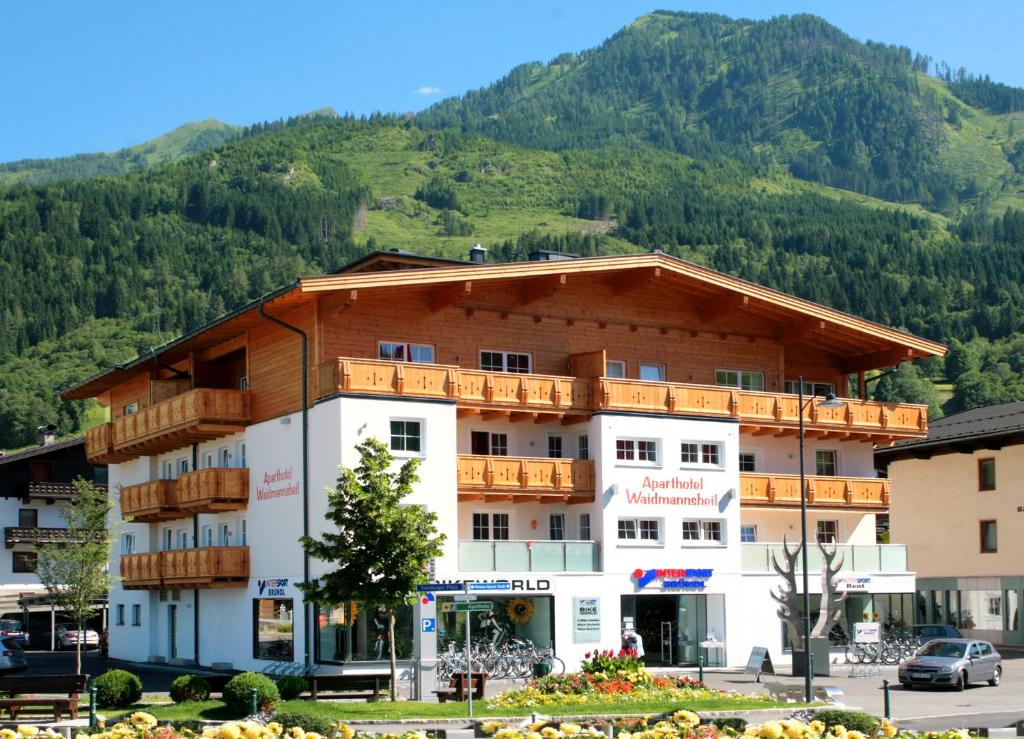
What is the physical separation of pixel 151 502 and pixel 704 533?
19.2 meters

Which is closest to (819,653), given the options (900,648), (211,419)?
(900,648)

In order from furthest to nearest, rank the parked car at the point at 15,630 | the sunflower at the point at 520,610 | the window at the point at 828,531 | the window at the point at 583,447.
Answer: the parked car at the point at 15,630
the window at the point at 828,531
the window at the point at 583,447
the sunflower at the point at 520,610

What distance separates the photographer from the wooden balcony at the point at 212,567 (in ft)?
153

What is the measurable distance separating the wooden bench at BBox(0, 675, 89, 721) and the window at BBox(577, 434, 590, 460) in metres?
18.6

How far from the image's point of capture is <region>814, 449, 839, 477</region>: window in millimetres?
54281

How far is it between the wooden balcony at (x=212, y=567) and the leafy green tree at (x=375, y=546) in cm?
995

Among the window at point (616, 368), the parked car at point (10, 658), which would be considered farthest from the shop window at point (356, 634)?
the window at point (616, 368)

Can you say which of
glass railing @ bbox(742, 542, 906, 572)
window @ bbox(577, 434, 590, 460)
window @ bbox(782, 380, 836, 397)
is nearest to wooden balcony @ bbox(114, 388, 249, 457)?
window @ bbox(577, 434, 590, 460)

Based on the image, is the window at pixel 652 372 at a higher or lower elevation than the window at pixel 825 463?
higher

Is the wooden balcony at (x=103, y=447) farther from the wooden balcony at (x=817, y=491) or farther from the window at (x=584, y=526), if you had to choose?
the wooden balcony at (x=817, y=491)

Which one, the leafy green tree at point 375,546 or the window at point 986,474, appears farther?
the window at point 986,474

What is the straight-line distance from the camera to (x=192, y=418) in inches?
1841

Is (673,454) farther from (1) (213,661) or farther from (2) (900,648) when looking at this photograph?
(1) (213,661)

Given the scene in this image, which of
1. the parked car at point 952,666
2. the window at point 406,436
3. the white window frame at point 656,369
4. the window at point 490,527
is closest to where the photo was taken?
the parked car at point 952,666
